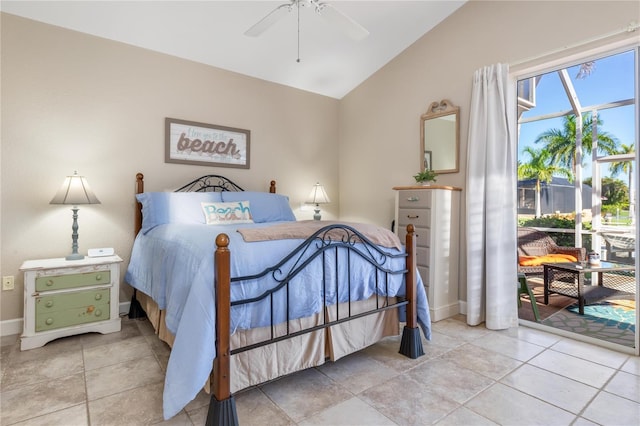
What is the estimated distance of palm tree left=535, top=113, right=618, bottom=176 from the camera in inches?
107

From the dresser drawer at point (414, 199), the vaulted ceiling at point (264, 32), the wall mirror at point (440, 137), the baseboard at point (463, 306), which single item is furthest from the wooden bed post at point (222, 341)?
the wall mirror at point (440, 137)

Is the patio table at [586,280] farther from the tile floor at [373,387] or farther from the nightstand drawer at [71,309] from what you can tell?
the nightstand drawer at [71,309]

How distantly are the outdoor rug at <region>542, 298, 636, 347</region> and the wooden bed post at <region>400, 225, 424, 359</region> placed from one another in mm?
1465

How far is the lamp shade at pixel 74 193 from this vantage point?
269cm

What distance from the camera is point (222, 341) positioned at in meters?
1.53

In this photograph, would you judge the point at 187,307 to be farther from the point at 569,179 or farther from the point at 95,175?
the point at 569,179

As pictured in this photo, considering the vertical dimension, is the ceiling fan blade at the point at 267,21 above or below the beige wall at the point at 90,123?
above

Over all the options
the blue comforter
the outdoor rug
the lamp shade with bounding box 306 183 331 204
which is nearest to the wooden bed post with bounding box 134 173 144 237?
the blue comforter

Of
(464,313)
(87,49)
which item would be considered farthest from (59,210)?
(464,313)

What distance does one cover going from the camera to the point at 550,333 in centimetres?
280

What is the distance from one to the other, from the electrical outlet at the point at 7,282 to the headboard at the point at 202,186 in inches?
37.8

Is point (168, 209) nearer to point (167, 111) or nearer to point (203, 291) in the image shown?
point (167, 111)

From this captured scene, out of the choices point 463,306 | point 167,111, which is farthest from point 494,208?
point 167,111

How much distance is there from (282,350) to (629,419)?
1747mm
